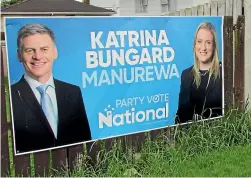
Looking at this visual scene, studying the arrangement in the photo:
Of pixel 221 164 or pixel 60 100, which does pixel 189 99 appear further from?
pixel 60 100

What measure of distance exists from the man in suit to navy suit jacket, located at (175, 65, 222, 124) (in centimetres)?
155

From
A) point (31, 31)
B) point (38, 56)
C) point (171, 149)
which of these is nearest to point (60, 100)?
point (38, 56)

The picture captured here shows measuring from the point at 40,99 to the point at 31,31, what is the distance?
28.1 inches

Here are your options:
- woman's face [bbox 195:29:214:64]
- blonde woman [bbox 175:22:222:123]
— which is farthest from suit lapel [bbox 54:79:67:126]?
woman's face [bbox 195:29:214:64]

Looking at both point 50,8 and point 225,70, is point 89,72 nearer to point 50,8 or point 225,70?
point 225,70

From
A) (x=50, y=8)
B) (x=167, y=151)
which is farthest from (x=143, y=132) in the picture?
(x=50, y=8)

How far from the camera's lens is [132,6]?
26.0 metres

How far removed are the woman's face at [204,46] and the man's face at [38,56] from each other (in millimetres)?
2152

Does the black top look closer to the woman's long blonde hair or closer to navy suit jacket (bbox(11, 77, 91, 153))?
the woman's long blonde hair

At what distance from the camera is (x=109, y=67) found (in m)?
4.72

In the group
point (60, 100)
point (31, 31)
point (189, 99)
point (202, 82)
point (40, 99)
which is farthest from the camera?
point (202, 82)

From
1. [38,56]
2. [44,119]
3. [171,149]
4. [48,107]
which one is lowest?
[171,149]

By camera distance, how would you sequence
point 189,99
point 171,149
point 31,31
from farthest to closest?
point 189,99 → point 171,149 → point 31,31

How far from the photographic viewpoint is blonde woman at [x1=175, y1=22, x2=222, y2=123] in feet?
18.0
